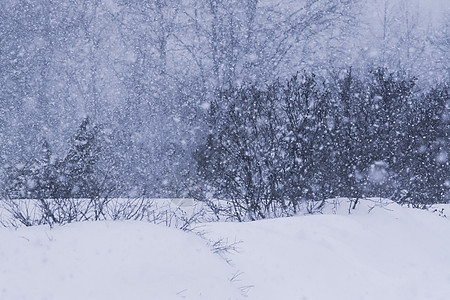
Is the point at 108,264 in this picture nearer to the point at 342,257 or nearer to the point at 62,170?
the point at 342,257

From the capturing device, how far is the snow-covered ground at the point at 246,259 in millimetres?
3941

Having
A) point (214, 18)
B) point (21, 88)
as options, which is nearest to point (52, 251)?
point (214, 18)

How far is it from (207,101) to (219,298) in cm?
1280

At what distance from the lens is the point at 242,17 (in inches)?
690

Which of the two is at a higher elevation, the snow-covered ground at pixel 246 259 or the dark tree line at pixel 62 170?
the dark tree line at pixel 62 170

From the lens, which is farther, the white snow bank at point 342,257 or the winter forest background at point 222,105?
the winter forest background at point 222,105

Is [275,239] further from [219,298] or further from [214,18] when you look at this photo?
[214,18]

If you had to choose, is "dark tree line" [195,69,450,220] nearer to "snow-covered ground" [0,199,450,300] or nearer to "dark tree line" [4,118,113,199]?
"snow-covered ground" [0,199,450,300]

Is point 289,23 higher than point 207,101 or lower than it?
higher

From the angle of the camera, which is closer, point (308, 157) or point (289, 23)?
point (308, 157)

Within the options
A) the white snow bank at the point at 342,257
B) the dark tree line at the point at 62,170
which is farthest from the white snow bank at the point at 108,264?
the dark tree line at the point at 62,170

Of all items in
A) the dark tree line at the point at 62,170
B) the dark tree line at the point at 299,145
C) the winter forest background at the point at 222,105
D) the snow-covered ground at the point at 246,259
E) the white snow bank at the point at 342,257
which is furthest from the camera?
the dark tree line at the point at 62,170

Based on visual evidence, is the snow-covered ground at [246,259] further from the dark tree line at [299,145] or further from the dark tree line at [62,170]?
the dark tree line at [62,170]

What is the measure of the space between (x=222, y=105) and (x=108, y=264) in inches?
255
